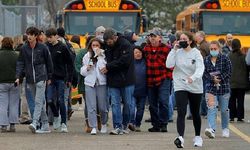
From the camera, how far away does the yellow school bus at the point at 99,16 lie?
2947 centimetres

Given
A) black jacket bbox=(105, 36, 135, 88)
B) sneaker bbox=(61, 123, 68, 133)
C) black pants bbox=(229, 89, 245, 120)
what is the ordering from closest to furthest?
black jacket bbox=(105, 36, 135, 88)
sneaker bbox=(61, 123, 68, 133)
black pants bbox=(229, 89, 245, 120)

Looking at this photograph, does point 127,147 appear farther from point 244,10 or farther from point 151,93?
point 244,10

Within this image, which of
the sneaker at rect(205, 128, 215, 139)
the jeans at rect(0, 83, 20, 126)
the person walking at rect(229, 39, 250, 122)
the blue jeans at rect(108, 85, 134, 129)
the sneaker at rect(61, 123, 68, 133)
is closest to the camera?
the sneaker at rect(205, 128, 215, 139)

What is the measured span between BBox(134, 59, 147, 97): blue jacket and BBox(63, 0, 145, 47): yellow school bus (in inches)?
442

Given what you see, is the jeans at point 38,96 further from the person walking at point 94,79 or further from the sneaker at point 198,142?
the sneaker at point 198,142

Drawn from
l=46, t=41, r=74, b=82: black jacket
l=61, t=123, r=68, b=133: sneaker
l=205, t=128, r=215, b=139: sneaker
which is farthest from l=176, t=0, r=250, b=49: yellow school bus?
l=205, t=128, r=215, b=139: sneaker

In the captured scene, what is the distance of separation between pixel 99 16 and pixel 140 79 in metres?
11.7

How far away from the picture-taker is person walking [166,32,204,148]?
14.9 metres

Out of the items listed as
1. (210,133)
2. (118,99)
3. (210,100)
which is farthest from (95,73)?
(210,133)

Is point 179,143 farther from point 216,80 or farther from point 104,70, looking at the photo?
point 104,70

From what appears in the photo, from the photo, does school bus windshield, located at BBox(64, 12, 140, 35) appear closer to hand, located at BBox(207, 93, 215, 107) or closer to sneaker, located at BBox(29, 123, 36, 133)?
sneaker, located at BBox(29, 123, 36, 133)

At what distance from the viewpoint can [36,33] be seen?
1741cm

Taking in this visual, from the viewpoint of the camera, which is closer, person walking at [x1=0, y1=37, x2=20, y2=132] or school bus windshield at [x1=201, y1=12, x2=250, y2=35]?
person walking at [x1=0, y1=37, x2=20, y2=132]

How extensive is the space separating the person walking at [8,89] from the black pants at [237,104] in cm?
502
